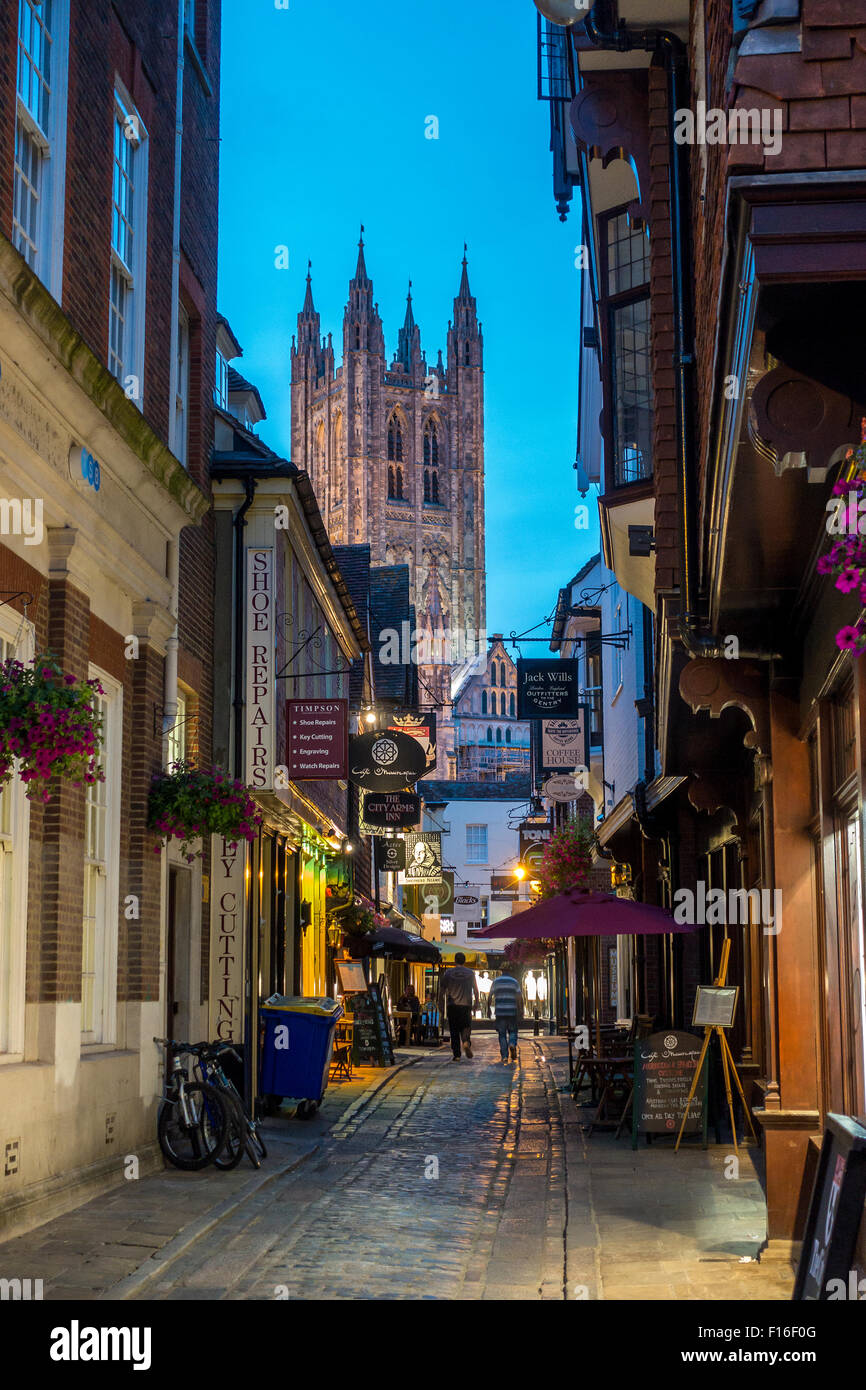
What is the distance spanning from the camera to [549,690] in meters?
28.8

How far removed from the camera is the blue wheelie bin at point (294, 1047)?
53.6ft

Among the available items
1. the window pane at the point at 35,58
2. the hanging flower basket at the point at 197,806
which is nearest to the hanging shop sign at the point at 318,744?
the hanging flower basket at the point at 197,806

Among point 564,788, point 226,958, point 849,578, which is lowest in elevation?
point 226,958

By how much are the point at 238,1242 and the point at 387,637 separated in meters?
34.4

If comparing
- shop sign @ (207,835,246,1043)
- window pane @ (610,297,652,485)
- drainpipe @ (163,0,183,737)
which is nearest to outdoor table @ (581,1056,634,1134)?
shop sign @ (207,835,246,1043)

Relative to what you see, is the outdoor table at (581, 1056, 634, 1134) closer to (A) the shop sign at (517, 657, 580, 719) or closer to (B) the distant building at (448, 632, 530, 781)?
(A) the shop sign at (517, 657, 580, 719)

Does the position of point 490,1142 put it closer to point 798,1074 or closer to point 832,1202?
point 798,1074

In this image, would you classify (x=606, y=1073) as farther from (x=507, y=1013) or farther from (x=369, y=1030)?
(x=507, y=1013)

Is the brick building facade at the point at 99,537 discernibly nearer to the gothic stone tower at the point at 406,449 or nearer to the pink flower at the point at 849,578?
the pink flower at the point at 849,578

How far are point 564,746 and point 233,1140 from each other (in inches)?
758

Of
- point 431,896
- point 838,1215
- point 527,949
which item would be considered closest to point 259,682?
point 838,1215

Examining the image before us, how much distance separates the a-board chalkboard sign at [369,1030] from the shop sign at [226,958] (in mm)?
9466

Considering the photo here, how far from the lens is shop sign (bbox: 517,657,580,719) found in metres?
28.7

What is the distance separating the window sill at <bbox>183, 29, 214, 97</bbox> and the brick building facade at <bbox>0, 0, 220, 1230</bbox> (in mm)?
53
